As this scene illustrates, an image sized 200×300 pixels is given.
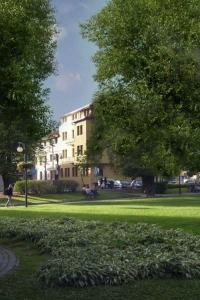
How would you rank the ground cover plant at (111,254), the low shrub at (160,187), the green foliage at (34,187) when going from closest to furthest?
the ground cover plant at (111,254), the green foliage at (34,187), the low shrub at (160,187)

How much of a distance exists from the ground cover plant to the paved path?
0.79m

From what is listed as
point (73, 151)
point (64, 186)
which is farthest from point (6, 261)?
point (73, 151)

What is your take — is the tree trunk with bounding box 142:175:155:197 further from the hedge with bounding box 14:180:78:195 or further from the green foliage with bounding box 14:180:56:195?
the green foliage with bounding box 14:180:56:195

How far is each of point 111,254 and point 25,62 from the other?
4147 mm

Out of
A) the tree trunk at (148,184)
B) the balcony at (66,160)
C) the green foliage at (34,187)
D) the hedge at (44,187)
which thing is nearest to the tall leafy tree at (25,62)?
the green foliage at (34,187)

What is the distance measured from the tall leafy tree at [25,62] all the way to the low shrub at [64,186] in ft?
161

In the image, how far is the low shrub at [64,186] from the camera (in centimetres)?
6308

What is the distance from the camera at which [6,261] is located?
12.5 meters

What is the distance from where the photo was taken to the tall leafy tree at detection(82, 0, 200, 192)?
15492mm

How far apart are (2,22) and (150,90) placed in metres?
6.11

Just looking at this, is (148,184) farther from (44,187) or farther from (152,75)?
(152,75)

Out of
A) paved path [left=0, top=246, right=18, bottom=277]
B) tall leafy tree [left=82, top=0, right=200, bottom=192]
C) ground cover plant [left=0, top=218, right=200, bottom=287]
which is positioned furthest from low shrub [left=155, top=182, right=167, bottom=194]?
paved path [left=0, top=246, right=18, bottom=277]

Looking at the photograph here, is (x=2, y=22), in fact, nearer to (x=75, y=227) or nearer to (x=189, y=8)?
(x=189, y=8)

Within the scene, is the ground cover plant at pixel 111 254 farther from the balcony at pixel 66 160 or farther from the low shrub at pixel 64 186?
the balcony at pixel 66 160
